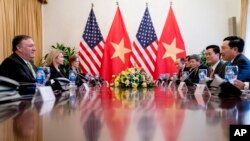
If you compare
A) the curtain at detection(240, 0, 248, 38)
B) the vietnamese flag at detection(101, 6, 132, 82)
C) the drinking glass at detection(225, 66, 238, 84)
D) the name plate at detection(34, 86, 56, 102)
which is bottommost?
the name plate at detection(34, 86, 56, 102)

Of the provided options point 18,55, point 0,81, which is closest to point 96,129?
point 0,81

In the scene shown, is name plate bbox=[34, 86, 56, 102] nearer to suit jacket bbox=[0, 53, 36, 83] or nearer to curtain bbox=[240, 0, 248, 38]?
suit jacket bbox=[0, 53, 36, 83]

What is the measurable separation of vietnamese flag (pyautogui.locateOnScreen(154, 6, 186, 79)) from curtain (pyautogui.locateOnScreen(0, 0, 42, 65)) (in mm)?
2502

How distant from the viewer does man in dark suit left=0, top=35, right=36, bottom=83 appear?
266cm

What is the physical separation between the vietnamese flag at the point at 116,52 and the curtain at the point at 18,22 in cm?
139

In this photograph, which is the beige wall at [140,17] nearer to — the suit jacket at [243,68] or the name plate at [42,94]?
the suit jacket at [243,68]

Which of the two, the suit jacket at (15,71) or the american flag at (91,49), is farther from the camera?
the american flag at (91,49)

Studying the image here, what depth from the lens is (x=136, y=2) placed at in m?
6.89

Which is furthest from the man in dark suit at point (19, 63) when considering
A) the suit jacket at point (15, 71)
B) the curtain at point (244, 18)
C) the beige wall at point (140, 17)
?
the curtain at point (244, 18)

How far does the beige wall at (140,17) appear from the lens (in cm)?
683

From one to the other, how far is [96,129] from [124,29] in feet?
20.0

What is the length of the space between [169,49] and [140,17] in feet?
3.11

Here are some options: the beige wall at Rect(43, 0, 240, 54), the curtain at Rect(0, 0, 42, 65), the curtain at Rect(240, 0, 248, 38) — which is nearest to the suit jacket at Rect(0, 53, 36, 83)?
the curtain at Rect(0, 0, 42, 65)

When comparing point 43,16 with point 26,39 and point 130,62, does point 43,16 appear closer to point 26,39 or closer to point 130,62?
point 130,62
